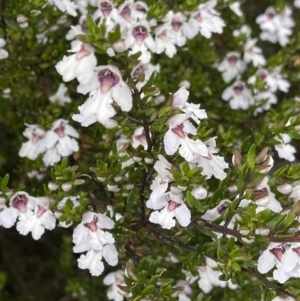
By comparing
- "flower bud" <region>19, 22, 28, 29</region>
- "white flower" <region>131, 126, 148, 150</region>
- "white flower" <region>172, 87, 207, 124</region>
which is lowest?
"white flower" <region>131, 126, 148, 150</region>

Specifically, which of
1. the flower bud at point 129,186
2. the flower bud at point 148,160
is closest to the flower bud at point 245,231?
the flower bud at point 148,160

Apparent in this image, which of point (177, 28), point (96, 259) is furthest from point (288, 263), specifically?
point (177, 28)

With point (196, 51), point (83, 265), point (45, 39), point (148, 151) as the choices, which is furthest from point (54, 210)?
point (196, 51)

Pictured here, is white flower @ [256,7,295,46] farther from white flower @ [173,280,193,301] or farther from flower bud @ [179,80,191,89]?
white flower @ [173,280,193,301]

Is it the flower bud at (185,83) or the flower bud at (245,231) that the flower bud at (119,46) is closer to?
the flower bud at (245,231)

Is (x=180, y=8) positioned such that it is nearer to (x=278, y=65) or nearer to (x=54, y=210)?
(x=278, y=65)

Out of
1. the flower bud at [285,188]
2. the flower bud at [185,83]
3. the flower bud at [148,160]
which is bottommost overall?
the flower bud at [185,83]

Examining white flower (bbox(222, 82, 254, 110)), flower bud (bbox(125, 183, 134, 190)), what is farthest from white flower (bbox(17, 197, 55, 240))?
white flower (bbox(222, 82, 254, 110))
